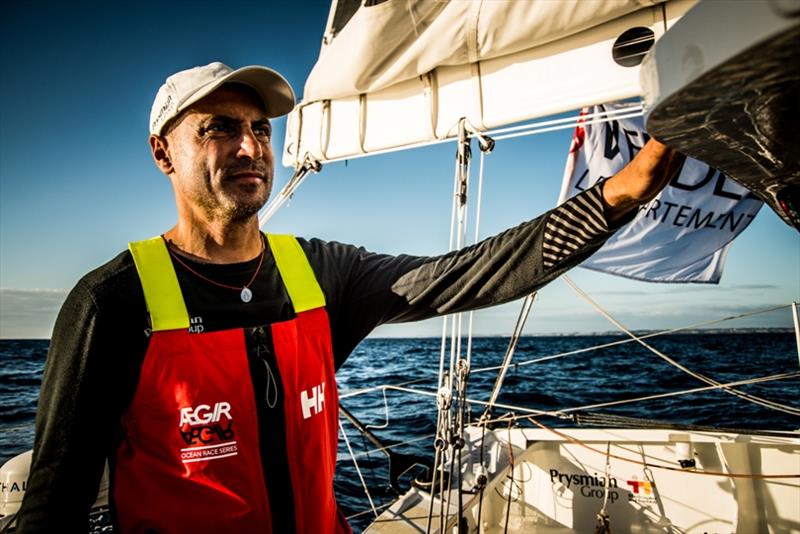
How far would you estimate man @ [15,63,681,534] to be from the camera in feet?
3.37

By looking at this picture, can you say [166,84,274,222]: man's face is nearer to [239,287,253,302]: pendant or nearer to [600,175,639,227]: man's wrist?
[239,287,253,302]: pendant

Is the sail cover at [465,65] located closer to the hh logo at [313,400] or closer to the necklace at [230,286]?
the necklace at [230,286]

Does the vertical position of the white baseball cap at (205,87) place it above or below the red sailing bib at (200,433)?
above

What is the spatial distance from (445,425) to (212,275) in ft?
4.16

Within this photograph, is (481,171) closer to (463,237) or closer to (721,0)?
(463,237)

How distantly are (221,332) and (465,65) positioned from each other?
198cm

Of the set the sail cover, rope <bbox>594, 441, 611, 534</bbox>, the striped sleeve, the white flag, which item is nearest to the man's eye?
the striped sleeve

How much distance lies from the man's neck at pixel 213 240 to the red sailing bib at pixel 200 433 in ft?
0.23

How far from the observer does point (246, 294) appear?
4.30ft

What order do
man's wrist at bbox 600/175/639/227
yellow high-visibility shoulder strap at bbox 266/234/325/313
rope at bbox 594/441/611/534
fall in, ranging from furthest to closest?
1. rope at bbox 594/441/611/534
2. yellow high-visibility shoulder strap at bbox 266/234/325/313
3. man's wrist at bbox 600/175/639/227

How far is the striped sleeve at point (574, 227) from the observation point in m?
1.00

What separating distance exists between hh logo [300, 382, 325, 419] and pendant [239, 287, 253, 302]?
0.30 m

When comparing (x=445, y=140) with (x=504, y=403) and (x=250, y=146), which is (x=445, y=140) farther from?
(x=504, y=403)

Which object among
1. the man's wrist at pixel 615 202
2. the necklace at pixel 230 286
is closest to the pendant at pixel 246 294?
the necklace at pixel 230 286
